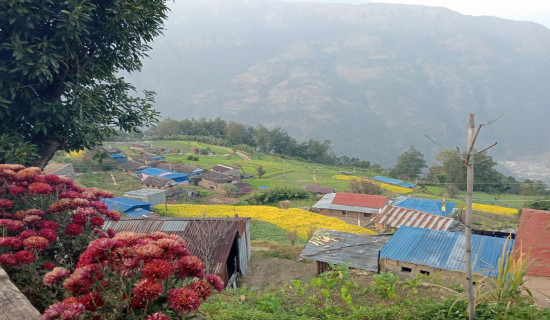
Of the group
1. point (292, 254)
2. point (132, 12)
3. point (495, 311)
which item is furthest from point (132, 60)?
point (292, 254)

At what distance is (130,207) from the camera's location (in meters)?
31.6

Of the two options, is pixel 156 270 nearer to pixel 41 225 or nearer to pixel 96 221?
pixel 96 221

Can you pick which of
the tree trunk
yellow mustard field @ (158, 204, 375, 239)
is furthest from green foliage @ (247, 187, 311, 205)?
the tree trunk

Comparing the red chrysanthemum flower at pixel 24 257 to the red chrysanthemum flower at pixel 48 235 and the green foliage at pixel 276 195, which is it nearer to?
the red chrysanthemum flower at pixel 48 235

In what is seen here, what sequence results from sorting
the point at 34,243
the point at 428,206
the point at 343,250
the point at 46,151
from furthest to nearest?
the point at 428,206 → the point at 343,250 → the point at 46,151 → the point at 34,243

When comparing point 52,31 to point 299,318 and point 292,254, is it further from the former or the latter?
point 292,254

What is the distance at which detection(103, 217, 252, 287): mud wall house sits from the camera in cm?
1276

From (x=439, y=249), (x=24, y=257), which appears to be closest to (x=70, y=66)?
(x=24, y=257)

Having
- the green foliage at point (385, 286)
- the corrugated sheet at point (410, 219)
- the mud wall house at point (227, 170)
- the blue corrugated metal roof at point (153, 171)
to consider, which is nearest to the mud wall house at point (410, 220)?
the corrugated sheet at point (410, 219)

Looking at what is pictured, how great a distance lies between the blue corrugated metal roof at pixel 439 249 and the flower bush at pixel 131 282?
11978 millimetres

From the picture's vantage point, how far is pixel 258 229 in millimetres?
26797

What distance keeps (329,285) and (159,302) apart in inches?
206

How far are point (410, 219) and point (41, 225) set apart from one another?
29.2m

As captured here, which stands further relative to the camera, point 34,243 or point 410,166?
point 410,166
